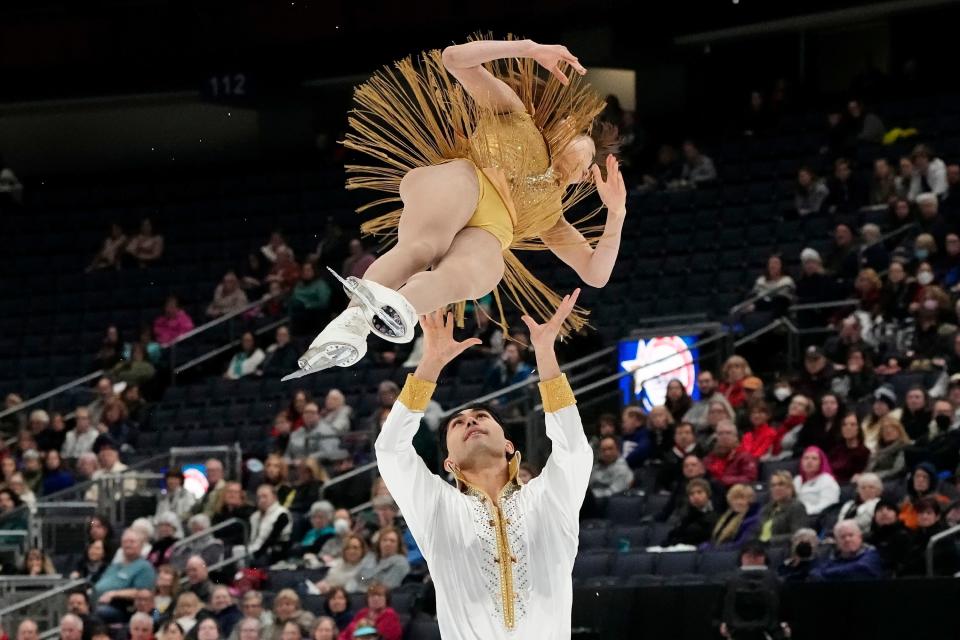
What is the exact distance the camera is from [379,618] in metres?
9.29

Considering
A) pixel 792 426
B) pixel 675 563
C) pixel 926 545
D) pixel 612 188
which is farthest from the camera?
pixel 792 426

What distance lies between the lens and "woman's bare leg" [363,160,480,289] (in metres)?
4.64

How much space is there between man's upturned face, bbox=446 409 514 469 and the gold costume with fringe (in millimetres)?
402

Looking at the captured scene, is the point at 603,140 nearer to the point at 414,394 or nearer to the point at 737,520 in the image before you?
the point at 414,394

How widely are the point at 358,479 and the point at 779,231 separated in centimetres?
434

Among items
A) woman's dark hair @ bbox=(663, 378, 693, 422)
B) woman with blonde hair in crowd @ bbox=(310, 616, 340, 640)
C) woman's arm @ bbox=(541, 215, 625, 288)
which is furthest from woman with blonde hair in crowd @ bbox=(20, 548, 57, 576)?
woman's arm @ bbox=(541, 215, 625, 288)

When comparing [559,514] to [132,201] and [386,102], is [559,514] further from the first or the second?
[132,201]

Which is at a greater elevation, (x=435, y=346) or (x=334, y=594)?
(x=435, y=346)

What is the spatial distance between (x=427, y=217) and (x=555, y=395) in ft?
2.09

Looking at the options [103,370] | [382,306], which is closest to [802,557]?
[382,306]

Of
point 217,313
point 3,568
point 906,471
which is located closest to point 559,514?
point 906,471

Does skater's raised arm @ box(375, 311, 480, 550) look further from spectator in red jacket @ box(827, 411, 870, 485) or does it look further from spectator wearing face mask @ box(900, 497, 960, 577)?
spectator in red jacket @ box(827, 411, 870, 485)

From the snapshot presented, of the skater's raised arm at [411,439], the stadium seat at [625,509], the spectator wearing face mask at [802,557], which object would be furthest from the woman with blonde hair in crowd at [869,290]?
the skater's raised arm at [411,439]

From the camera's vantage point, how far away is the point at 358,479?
11.7m
